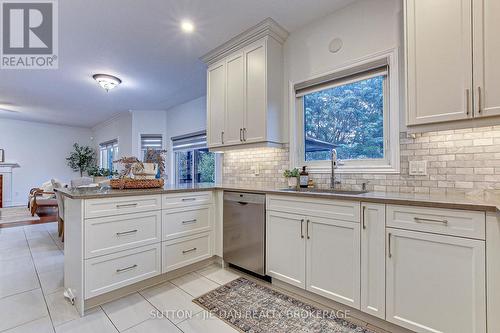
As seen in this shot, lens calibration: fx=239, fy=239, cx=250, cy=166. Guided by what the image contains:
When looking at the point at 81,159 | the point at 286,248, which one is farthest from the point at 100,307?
the point at 81,159

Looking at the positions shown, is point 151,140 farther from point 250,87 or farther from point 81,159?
point 81,159

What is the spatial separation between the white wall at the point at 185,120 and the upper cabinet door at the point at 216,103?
1627mm

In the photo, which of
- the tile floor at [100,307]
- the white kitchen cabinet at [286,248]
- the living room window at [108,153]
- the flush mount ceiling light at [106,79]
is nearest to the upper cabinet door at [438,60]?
the white kitchen cabinet at [286,248]

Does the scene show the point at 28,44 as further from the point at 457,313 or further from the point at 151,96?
the point at 457,313

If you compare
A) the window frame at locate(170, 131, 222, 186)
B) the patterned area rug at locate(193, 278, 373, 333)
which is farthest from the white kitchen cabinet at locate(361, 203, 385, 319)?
the window frame at locate(170, 131, 222, 186)

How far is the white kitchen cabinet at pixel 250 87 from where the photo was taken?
2.62 metres

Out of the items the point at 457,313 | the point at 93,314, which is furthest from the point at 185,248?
the point at 457,313

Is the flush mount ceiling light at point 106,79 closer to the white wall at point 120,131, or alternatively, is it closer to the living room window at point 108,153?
the white wall at point 120,131

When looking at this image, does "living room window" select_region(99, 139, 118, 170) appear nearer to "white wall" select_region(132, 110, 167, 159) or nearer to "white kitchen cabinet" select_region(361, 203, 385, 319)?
"white wall" select_region(132, 110, 167, 159)

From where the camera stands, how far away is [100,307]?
1.91 meters

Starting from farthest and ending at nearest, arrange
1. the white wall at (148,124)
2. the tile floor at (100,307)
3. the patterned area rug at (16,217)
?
1. the white wall at (148,124)
2. the patterned area rug at (16,217)
3. the tile floor at (100,307)

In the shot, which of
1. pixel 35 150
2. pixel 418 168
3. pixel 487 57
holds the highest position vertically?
pixel 487 57

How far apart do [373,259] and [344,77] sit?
5.54ft

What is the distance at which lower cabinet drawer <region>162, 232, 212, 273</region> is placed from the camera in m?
2.33
